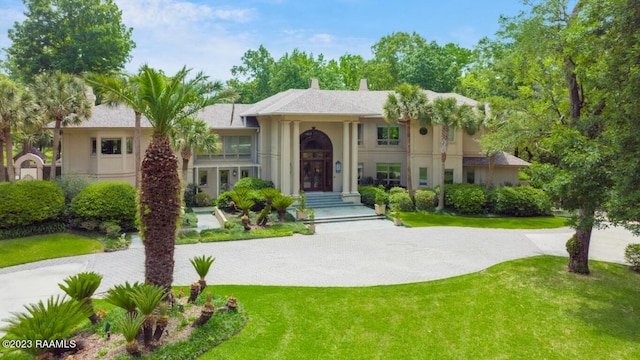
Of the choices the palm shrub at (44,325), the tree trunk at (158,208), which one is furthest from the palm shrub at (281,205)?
the palm shrub at (44,325)

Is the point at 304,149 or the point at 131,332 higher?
the point at 304,149

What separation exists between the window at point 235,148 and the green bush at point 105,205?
35.8 ft

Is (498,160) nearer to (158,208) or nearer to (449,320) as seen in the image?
(449,320)

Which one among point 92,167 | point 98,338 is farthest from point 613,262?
point 92,167

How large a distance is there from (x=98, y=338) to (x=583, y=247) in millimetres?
16017

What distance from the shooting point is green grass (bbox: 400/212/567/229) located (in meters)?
25.2

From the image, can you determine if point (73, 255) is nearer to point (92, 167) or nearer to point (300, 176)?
point (92, 167)

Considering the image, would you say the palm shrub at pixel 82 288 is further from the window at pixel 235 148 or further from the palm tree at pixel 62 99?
the window at pixel 235 148

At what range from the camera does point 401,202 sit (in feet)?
91.3

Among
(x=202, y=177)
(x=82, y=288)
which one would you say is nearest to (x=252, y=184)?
(x=202, y=177)

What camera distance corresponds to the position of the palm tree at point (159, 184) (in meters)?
9.77

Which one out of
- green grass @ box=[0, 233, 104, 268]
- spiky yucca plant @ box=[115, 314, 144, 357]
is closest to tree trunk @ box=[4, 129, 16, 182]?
green grass @ box=[0, 233, 104, 268]

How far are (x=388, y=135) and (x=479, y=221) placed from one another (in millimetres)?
9932

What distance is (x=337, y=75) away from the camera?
206 ft
